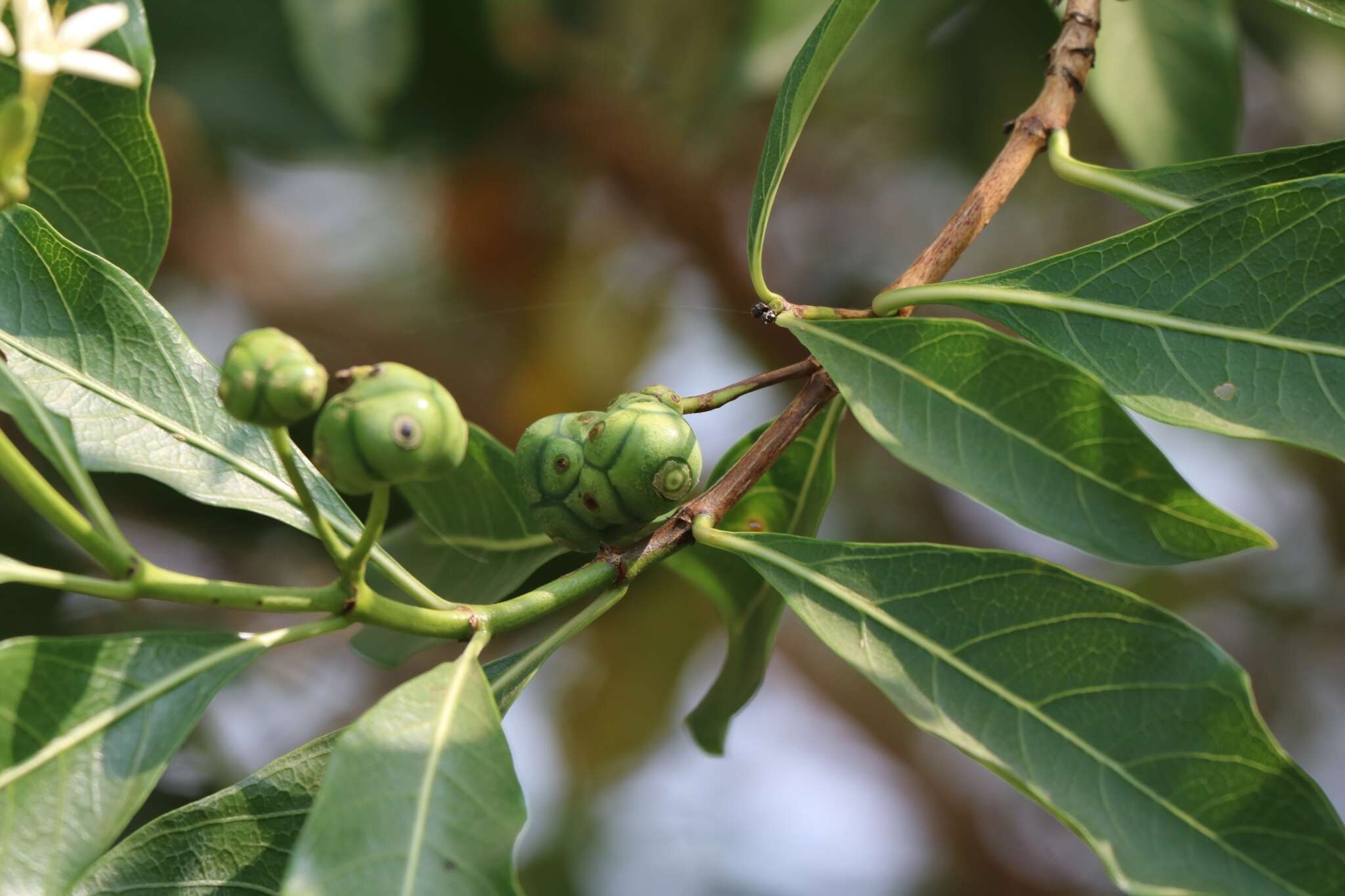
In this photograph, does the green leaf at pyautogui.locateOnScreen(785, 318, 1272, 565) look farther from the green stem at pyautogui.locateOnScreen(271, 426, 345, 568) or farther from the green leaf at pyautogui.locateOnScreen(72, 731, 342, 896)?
the green leaf at pyautogui.locateOnScreen(72, 731, 342, 896)

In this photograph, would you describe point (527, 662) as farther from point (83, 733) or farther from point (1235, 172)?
point (1235, 172)

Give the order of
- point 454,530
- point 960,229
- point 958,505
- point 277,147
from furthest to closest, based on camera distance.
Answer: point 958,505 < point 277,147 < point 454,530 < point 960,229

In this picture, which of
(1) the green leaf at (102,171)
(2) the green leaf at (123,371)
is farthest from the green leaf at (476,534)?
(1) the green leaf at (102,171)

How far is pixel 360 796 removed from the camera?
689mm

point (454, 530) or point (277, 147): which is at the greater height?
point (277, 147)

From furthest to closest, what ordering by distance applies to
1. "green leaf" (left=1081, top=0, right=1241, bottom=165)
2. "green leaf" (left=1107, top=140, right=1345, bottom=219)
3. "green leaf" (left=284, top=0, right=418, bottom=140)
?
1. "green leaf" (left=284, top=0, right=418, bottom=140)
2. "green leaf" (left=1081, top=0, right=1241, bottom=165)
3. "green leaf" (left=1107, top=140, right=1345, bottom=219)

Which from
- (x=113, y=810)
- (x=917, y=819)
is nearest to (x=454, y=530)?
(x=113, y=810)

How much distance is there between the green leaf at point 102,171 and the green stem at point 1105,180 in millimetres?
895

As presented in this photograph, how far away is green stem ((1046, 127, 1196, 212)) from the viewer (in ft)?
3.49

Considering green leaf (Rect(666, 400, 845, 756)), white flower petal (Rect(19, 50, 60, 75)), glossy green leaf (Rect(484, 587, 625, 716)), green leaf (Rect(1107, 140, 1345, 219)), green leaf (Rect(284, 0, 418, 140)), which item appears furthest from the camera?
green leaf (Rect(284, 0, 418, 140))

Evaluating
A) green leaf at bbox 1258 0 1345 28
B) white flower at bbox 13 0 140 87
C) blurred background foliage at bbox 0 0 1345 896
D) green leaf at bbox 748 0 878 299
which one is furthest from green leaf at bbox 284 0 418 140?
green leaf at bbox 1258 0 1345 28

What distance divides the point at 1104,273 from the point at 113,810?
852 millimetres

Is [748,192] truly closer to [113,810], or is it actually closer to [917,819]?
[917,819]

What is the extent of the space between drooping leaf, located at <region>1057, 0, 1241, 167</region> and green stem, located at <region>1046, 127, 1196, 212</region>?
452 mm
